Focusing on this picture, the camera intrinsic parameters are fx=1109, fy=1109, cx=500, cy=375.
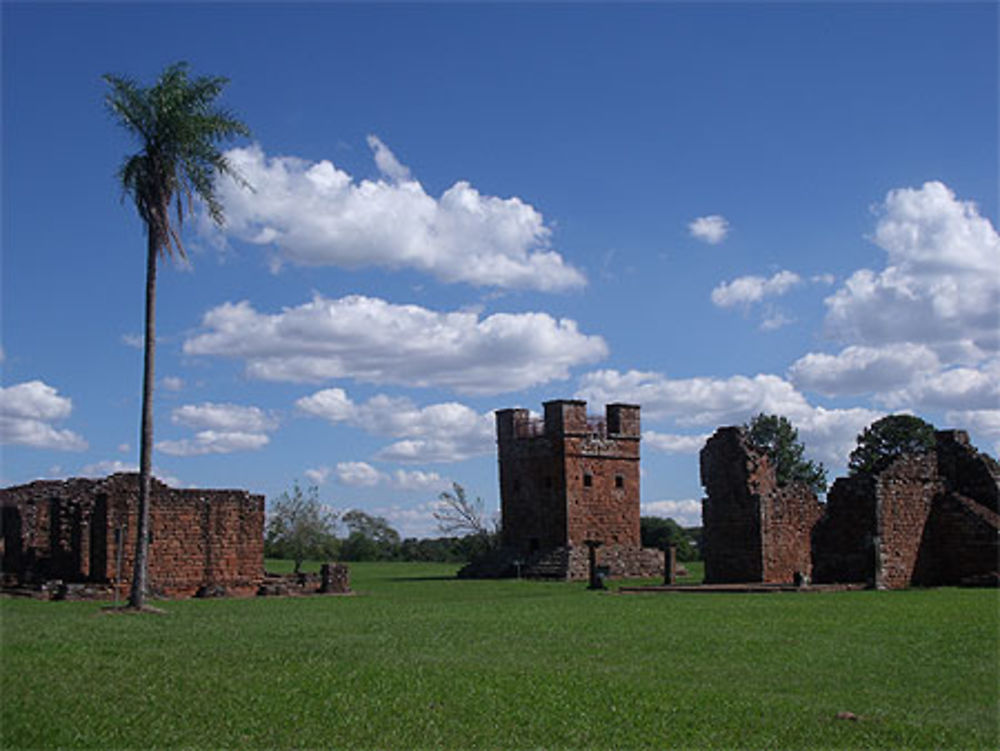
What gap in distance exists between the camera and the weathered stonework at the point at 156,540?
2836 centimetres

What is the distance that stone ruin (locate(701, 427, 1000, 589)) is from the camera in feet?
89.1

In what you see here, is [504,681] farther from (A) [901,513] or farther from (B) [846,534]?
(A) [901,513]

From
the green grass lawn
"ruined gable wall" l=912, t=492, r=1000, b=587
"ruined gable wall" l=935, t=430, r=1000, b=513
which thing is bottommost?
the green grass lawn

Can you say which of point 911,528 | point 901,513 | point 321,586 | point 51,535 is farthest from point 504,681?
point 51,535

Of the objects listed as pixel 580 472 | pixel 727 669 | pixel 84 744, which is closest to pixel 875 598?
pixel 727 669

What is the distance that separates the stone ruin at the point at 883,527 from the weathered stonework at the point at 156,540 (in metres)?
Answer: 13.3

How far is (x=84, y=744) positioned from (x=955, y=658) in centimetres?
989

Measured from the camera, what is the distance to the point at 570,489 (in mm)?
45875

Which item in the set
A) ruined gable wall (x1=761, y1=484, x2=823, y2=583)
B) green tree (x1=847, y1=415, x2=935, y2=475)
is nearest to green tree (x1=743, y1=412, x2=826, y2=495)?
green tree (x1=847, y1=415, x2=935, y2=475)

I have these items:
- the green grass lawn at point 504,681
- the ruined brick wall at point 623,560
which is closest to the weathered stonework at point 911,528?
the green grass lawn at point 504,681

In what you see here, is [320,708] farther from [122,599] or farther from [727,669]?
[122,599]

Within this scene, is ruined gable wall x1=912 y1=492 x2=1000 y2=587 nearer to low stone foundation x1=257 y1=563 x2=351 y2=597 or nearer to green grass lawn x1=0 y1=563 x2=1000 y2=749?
green grass lawn x1=0 y1=563 x2=1000 y2=749

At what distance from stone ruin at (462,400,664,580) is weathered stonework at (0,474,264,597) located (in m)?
15.5

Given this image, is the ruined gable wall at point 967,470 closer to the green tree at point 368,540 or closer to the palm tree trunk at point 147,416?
the palm tree trunk at point 147,416
